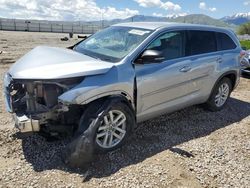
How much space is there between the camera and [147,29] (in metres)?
4.56

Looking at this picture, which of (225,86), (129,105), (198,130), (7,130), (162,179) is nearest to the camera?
(162,179)

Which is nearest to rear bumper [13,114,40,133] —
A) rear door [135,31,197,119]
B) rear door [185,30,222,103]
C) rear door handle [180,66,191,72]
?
rear door [135,31,197,119]

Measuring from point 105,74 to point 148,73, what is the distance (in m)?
0.73

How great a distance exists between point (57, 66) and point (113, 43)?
4.06 feet

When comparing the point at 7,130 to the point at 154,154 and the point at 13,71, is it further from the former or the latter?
the point at 154,154

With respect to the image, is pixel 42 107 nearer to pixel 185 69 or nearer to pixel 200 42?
pixel 185 69

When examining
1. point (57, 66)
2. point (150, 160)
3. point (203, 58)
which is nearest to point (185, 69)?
point (203, 58)

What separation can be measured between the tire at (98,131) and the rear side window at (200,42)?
5.65ft

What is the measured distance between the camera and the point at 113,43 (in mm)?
4578

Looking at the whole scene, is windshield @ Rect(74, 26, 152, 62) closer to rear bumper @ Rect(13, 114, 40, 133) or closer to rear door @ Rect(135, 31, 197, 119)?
rear door @ Rect(135, 31, 197, 119)

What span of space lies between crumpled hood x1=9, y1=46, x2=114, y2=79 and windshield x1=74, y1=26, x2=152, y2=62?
Answer: 27cm

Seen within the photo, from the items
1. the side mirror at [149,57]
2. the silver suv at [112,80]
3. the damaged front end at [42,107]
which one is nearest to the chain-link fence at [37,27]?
the silver suv at [112,80]

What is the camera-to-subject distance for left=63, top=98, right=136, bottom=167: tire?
11.7 feet

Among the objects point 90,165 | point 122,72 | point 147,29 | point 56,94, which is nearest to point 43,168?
point 90,165
